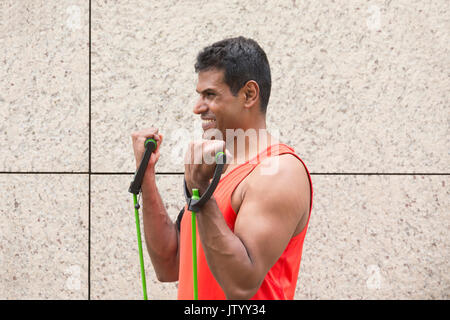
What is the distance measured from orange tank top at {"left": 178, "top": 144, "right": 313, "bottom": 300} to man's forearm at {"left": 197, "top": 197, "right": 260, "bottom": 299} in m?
0.19

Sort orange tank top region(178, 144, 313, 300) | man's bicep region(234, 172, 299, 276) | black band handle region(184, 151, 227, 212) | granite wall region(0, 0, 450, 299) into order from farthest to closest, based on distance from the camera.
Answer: granite wall region(0, 0, 450, 299), orange tank top region(178, 144, 313, 300), man's bicep region(234, 172, 299, 276), black band handle region(184, 151, 227, 212)

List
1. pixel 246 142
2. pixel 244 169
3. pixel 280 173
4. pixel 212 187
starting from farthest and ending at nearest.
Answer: pixel 246 142 → pixel 244 169 → pixel 280 173 → pixel 212 187

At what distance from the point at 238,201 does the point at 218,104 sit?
368 mm

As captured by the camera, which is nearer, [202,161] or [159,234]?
[202,161]

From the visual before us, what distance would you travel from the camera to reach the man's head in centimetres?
177

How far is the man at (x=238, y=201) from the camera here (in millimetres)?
1393

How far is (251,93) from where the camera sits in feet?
5.90

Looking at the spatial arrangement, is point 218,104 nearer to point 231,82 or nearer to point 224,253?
point 231,82

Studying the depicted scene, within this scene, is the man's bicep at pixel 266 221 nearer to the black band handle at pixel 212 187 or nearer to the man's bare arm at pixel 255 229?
the man's bare arm at pixel 255 229

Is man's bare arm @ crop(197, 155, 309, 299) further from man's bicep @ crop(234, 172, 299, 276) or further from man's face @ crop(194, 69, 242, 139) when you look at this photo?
man's face @ crop(194, 69, 242, 139)

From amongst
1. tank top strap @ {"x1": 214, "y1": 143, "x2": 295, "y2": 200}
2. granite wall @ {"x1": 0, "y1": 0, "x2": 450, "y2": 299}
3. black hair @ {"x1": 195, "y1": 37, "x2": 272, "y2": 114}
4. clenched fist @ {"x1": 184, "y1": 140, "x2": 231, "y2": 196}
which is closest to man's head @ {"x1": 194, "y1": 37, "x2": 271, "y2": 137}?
black hair @ {"x1": 195, "y1": 37, "x2": 272, "y2": 114}

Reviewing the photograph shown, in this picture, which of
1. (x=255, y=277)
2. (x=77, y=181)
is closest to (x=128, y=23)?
(x=77, y=181)

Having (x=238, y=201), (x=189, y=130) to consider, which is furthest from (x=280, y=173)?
(x=189, y=130)

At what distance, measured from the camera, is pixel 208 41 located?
2988 millimetres
